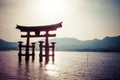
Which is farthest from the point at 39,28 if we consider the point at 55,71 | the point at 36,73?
the point at 36,73

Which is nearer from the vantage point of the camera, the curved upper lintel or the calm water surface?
the calm water surface

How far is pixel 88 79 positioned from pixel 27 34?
49.9ft

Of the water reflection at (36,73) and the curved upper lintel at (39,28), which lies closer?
the water reflection at (36,73)

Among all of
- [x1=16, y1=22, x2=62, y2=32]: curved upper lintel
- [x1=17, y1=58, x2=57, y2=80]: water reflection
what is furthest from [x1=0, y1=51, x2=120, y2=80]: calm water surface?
[x1=16, y1=22, x2=62, y2=32]: curved upper lintel

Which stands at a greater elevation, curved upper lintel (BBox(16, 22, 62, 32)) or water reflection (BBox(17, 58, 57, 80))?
curved upper lintel (BBox(16, 22, 62, 32))

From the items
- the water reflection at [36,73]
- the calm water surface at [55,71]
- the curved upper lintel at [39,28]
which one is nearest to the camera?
the water reflection at [36,73]

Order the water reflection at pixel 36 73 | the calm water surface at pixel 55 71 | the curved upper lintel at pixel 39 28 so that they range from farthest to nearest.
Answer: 1. the curved upper lintel at pixel 39 28
2. the calm water surface at pixel 55 71
3. the water reflection at pixel 36 73

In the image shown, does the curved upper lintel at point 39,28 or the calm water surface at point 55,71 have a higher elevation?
the curved upper lintel at point 39,28

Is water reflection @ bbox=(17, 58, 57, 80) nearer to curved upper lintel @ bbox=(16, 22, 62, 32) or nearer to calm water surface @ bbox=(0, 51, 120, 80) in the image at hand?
calm water surface @ bbox=(0, 51, 120, 80)

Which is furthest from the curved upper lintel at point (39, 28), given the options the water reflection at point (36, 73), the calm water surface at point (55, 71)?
the water reflection at point (36, 73)

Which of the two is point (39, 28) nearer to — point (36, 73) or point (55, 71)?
point (55, 71)

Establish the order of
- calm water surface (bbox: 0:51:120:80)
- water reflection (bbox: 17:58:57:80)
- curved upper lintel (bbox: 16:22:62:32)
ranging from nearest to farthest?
water reflection (bbox: 17:58:57:80)
calm water surface (bbox: 0:51:120:80)
curved upper lintel (bbox: 16:22:62:32)

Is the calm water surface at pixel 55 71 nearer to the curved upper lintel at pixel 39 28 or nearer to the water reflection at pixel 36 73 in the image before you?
the water reflection at pixel 36 73

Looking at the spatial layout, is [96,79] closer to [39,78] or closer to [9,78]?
[39,78]
